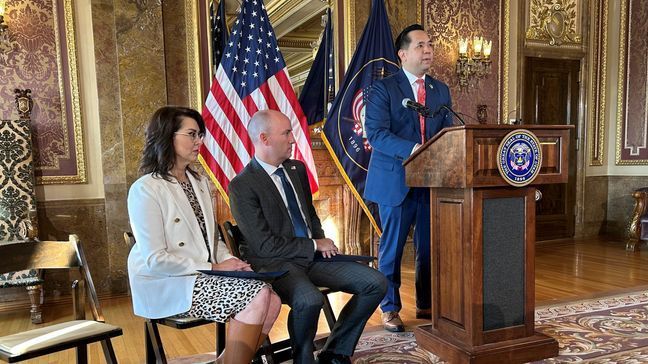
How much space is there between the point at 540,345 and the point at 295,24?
3.56m

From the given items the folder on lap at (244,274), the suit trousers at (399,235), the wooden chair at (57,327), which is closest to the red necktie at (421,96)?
the suit trousers at (399,235)

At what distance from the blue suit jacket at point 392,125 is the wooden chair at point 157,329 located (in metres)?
1.21

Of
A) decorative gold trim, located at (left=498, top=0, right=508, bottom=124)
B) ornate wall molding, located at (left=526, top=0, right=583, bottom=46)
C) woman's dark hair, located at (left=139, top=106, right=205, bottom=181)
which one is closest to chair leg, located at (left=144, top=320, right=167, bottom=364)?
woman's dark hair, located at (left=139, top=106, right=205, bottom=181)

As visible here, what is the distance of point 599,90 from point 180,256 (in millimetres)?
6060

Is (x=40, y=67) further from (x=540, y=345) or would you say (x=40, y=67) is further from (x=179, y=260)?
(x=540, y=345)

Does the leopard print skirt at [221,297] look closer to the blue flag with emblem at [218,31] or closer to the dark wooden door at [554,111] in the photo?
the blue flag with emblem at [218,31]

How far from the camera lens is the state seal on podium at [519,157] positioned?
2094 mm

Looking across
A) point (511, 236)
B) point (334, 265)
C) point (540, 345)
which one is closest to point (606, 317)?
point (540, 345)

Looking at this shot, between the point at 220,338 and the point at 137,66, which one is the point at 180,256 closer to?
the point at 220,338

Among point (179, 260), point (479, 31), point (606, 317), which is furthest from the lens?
point (479, 31)

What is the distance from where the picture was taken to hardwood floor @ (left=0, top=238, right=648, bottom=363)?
9.17ft

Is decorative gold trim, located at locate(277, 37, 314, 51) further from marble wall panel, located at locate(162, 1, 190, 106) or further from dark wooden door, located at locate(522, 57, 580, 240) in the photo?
dark wooden door, located at locate(522, 57, 580, 240)

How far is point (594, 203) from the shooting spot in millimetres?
6258

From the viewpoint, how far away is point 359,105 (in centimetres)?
444
